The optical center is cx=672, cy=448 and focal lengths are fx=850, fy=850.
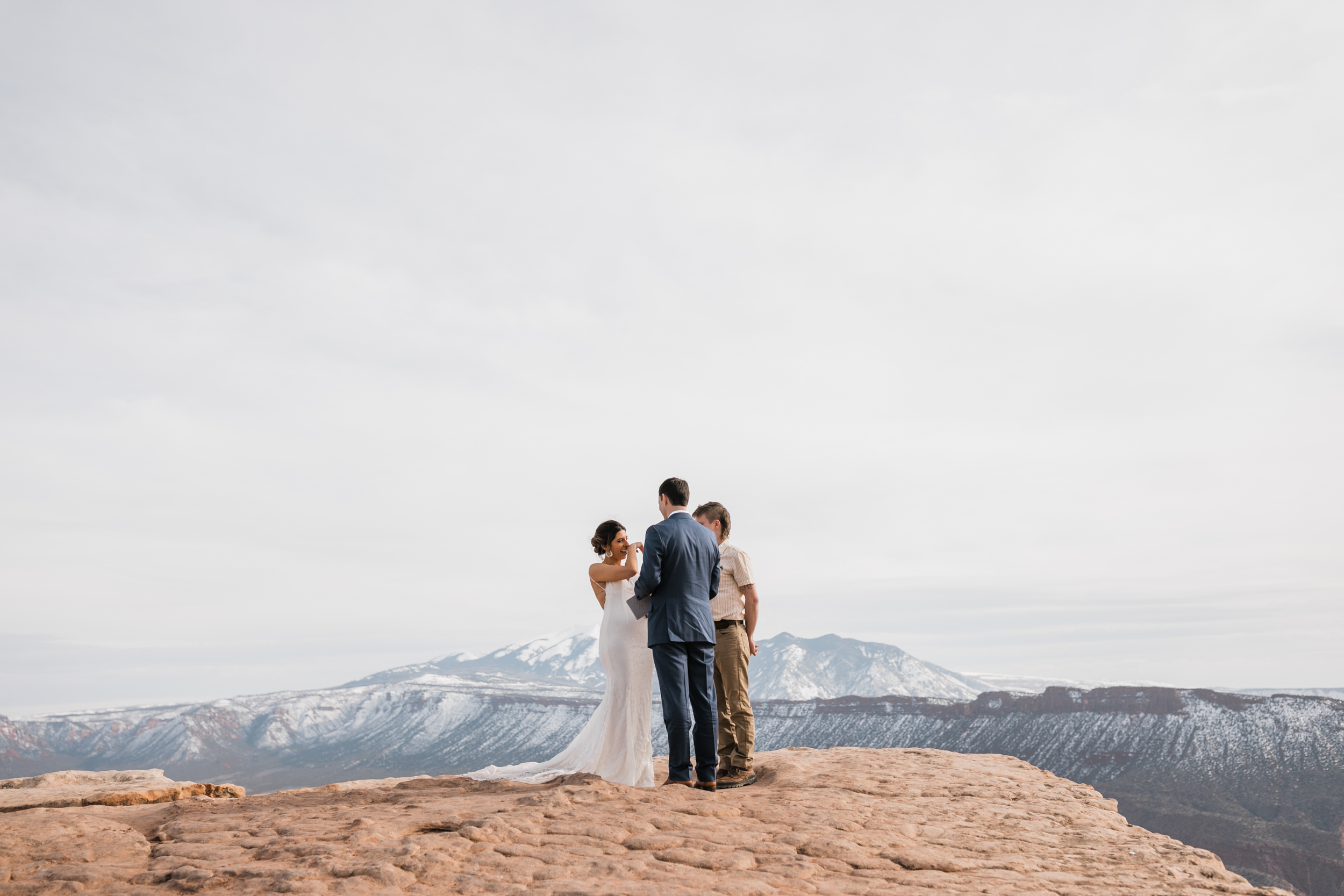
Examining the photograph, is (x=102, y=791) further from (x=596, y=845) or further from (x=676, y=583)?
→ (x=676, y=583)

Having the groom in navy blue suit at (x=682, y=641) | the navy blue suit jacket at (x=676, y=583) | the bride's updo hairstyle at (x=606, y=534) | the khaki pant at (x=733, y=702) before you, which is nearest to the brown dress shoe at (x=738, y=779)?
the khaki pant at (x=733, y=702)

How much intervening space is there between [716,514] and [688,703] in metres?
2.32

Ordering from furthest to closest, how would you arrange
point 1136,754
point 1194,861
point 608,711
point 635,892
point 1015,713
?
1. point 1015,713
2. point 1136,754
3. point 608,711
4. point 1194,861
5. point 635,892

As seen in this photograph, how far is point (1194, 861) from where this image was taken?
23.5 feet

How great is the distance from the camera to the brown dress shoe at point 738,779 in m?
9.41

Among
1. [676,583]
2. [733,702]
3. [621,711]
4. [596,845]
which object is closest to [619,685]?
[621,711]

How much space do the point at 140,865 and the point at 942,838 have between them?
6232 millimetres

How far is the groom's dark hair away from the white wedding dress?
47.8 inches

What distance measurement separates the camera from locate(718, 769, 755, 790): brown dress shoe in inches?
370

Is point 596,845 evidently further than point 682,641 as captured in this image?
No

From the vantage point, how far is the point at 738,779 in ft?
31.8

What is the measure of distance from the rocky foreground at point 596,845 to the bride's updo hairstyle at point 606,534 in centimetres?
248

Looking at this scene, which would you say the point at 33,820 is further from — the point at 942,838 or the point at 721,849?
the point at 942,838

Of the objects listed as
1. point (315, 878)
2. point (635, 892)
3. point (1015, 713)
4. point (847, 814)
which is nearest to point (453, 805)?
point (315, 878)
